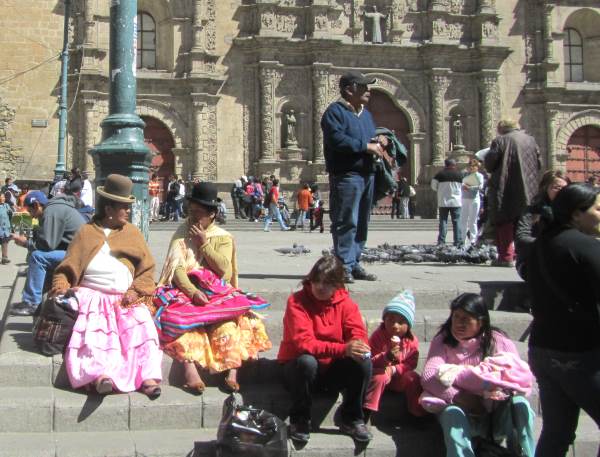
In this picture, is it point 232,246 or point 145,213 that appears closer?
point 232,246

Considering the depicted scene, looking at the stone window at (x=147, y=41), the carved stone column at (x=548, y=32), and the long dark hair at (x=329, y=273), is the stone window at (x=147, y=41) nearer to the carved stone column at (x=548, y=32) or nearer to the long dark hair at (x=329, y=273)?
the carved stone column at (x=548, y=32)

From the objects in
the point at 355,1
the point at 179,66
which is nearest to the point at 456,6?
the point at 355,1

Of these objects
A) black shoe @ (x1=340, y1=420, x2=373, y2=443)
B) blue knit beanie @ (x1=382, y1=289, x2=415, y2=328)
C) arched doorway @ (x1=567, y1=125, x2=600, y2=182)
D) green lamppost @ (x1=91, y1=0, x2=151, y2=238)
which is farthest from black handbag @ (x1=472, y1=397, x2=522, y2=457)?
arched doorway @ (x1=567, y1=125, x2=600, y2=182)

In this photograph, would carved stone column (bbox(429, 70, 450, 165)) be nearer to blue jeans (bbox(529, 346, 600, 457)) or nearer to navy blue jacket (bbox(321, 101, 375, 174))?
navy blue jacket (bbox(321, 101, 375, 174))

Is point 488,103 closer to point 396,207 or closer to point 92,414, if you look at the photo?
point 396,207

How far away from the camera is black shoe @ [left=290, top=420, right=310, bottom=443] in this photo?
4.72 metres

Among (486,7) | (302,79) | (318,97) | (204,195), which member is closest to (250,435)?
(204,195)

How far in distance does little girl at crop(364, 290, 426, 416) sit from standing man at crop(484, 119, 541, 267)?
341 cm

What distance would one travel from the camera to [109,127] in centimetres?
725

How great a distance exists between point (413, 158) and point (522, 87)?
17.3 feet

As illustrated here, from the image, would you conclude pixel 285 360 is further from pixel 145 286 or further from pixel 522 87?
pixel 522 87

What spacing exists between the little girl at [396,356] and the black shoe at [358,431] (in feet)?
0.61

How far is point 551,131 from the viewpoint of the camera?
Answer: 28875 mm

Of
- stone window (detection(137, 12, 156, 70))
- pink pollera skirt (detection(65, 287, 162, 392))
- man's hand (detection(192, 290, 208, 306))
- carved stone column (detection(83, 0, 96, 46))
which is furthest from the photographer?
stone window (detection(137, 12, 156, 70))
